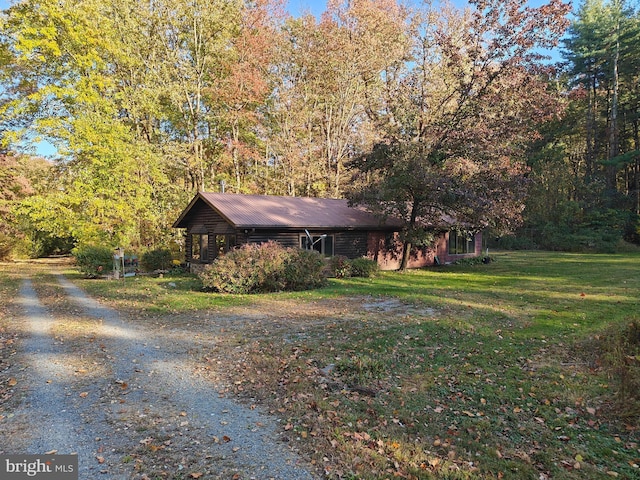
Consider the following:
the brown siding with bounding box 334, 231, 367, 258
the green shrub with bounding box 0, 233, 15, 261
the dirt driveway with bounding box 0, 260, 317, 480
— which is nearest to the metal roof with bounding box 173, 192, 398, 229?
the brown siding with bounding box 334, 231, 367, 258

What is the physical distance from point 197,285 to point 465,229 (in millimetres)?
14292

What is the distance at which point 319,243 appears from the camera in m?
19.4

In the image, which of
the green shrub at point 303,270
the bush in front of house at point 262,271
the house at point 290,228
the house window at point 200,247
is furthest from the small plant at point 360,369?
the house window at point 200,247

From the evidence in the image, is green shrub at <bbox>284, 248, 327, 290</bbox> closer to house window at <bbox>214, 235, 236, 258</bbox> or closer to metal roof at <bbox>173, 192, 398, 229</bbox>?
metal roof at <bbox>173, 192, 398, 229</bbox>

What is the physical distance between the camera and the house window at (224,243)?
703 inches

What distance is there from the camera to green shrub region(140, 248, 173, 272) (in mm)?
21141

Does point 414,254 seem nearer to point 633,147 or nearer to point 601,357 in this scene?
point 601,357

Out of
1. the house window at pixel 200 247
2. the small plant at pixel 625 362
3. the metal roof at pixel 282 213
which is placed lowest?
the small plant at pixel 625 362

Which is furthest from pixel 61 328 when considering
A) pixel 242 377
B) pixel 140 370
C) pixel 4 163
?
pixel 4 163

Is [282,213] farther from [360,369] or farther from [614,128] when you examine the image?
[614,128]

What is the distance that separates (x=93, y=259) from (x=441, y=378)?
1768 cm

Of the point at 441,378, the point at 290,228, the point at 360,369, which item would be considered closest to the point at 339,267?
the point at 290,228

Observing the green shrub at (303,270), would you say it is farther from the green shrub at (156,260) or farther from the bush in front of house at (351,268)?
the green shrub at (156,260)

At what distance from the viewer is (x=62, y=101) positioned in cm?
1956
